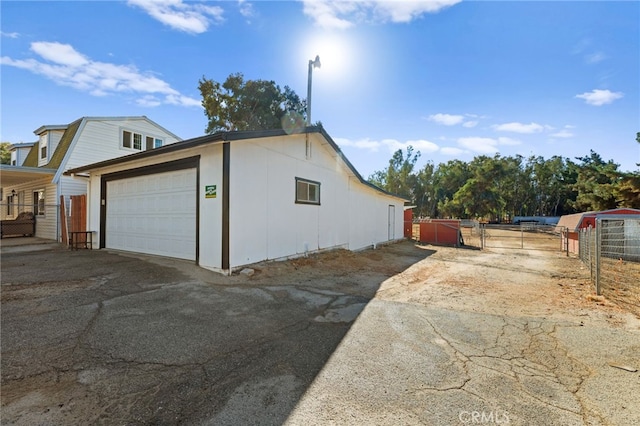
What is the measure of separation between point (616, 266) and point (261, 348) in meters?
12.3

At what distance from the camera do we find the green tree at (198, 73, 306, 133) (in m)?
26.3

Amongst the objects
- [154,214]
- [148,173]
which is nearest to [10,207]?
[148,173]

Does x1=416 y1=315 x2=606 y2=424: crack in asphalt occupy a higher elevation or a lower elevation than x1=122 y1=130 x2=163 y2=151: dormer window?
lower

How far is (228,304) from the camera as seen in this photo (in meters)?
4.79

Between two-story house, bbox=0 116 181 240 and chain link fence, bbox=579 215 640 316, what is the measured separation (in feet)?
63.5

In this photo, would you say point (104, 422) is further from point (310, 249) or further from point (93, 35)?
point (93, 35)

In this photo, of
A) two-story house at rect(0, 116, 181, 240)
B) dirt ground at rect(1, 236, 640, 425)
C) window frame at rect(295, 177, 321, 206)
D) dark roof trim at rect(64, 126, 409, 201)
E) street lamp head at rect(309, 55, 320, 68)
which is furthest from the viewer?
two-story house at rect(0, 116, 181, 240)

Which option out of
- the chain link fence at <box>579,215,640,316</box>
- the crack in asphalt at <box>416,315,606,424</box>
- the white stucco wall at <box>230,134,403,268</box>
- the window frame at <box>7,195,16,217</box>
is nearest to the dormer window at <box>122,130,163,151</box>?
the window frame at <box>7,195,16,217</box>

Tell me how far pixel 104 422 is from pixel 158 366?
0.77m

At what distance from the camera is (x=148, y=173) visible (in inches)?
336

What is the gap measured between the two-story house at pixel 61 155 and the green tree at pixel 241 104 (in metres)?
9.12

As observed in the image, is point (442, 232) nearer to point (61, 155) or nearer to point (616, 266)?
point (616, 266)

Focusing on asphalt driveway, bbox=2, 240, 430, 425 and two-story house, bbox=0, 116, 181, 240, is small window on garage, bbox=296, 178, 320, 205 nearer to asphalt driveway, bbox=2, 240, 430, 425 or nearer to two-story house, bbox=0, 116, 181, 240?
asphalt driveway, bbox=2, 240, 430, 425

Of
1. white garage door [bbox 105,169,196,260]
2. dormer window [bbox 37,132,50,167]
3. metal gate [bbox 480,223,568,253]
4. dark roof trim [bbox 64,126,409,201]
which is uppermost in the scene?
dormer window [bbox 37,132,50,167]
